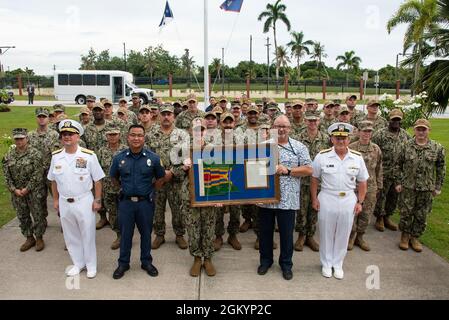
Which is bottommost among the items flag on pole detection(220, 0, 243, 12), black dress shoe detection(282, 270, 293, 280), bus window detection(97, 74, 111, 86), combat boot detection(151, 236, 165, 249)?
black dress shoe detection(282, 270, 293, 280)

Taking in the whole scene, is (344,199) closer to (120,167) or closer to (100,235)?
(120,167)

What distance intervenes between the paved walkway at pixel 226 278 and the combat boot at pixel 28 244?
8cm

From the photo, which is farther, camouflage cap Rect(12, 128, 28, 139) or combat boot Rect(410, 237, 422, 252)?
combat boot Rect(410, 237, 422, 252)

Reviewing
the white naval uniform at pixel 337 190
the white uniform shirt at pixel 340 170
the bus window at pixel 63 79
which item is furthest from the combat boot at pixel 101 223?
the bus window at pixel 63 79

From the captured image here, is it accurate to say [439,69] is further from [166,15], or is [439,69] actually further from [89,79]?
[89,79]

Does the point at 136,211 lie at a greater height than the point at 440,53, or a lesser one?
lesser

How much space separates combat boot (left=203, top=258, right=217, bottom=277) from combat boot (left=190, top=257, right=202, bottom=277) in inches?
3.0

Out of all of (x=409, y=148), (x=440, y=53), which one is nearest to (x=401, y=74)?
(x=440, y=53)

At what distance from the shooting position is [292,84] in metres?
41.0

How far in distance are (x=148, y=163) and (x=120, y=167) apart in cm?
32

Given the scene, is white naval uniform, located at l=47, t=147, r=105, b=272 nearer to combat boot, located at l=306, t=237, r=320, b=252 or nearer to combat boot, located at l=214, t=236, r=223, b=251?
combat boot, located at l=214, t=236, r=223, b=251

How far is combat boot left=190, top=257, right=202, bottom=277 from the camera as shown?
457 cm

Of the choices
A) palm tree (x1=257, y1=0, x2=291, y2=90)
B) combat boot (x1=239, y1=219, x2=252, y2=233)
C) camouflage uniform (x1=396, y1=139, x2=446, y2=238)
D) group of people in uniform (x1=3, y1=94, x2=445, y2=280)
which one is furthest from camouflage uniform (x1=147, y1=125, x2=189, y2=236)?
palm tree (x1=257, y1=0, x2=291, y2=90)

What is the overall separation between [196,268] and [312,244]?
1805 mm
